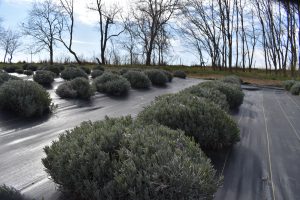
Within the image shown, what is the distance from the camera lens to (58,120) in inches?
203

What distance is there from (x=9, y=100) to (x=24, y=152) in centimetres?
187

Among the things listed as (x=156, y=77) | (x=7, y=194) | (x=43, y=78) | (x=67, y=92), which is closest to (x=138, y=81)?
(x=156, y=77)

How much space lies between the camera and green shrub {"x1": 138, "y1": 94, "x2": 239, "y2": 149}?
12.0ft

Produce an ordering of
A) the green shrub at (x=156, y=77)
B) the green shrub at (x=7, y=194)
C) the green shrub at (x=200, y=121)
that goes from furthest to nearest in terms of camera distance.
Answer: the green shrub at (x=156, y=77) → the green shrub at (x=200, y=121) → the green shrub at (x=7, y=194)

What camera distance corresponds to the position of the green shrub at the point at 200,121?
3650 millimetres

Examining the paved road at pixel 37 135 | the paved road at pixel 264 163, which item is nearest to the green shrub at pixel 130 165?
the paved road at pixel 37 135

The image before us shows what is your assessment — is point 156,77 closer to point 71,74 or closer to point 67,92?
point 71,74

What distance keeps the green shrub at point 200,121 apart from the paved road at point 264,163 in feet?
0.80

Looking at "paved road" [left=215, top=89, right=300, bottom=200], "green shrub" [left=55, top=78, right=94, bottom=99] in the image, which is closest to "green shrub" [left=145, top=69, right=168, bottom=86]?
"green shrub" [left=55, top=78, right=94, bottom=99]

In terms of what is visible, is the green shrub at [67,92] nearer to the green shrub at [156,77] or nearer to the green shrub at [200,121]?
the green shrub at [200,121]

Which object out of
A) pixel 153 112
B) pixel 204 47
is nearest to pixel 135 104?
pixel 153 112

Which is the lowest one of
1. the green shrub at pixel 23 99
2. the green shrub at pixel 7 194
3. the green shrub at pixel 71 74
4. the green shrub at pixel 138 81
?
the green shrub at pixel 7 194

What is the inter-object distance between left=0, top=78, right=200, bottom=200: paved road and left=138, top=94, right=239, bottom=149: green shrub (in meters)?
1.24

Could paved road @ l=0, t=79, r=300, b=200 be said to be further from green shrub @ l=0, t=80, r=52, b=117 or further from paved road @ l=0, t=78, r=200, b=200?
green shrub @ l=0, t=80, r=52, b=117
